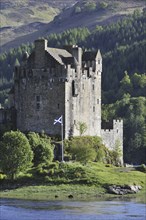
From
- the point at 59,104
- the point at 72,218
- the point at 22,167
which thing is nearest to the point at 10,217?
the point at 72,218

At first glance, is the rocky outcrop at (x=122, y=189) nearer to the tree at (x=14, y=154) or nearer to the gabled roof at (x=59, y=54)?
the tree at (x=14, y=154)

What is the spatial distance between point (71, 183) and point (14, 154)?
869 centimetres

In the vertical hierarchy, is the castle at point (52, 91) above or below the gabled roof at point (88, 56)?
below

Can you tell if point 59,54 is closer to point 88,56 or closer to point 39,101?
point 88,56

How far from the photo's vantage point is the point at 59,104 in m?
150

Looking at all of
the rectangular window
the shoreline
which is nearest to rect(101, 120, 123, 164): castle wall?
the rectangular window

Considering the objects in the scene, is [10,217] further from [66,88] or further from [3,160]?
[66,88]

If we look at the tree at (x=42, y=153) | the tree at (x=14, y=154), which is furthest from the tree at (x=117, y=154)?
the tree at (x=14, y=154)

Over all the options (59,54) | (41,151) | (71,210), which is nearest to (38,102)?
(59,54)

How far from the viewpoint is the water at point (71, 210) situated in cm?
10806

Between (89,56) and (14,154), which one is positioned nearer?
(14,154)

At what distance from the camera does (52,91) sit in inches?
5935

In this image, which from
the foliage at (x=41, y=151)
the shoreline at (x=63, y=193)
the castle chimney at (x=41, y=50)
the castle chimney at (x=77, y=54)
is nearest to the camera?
the shoreline at (x=63, y=193)

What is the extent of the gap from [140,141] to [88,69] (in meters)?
42.2
